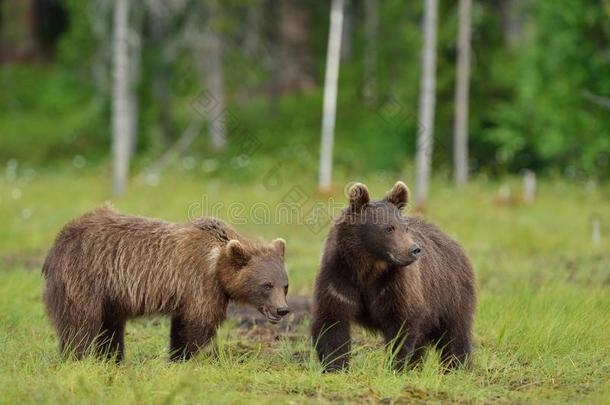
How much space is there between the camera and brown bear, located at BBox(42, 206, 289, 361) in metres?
8.29

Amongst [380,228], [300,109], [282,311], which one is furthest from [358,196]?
[300,109]

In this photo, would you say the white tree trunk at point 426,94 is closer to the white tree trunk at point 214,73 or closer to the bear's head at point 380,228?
the white tree trunk at point 214,73

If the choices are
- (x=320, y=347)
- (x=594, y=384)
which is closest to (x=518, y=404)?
(x=594, y=384)

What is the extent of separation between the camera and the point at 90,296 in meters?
8.31

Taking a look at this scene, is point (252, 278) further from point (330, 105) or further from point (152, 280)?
point (330, 105)

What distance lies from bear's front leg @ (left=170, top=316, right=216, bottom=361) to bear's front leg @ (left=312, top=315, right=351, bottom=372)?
99 centimetres

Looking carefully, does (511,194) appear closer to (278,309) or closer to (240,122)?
(240,122)

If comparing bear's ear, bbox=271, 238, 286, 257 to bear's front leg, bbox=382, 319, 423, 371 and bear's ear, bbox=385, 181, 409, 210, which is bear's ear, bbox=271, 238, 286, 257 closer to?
bear's ear, bbox=385, 181, 409, 210

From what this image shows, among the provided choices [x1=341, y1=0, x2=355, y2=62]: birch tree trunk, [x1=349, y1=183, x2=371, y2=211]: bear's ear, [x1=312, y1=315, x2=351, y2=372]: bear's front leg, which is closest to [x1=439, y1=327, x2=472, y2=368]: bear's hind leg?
[x1=312, y1=315, x2=351, y2=372]: bear's front leg

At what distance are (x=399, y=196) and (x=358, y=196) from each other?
0.45 meters

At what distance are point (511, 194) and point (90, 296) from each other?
20264mm

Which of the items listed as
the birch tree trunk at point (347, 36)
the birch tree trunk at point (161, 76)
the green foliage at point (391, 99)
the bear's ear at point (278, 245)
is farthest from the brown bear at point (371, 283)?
the birch tree trunk at point (347, 36)

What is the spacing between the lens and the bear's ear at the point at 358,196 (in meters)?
8.12

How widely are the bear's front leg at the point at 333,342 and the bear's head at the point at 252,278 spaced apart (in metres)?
→ 0.47
